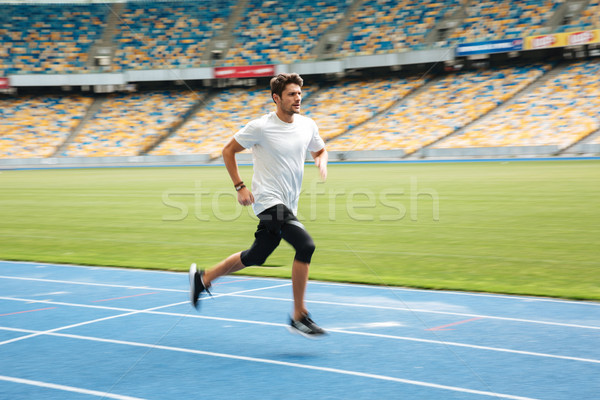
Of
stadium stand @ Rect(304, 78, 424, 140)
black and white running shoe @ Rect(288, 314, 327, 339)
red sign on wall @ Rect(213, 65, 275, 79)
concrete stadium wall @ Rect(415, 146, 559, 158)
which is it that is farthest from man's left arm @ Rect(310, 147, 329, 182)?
red sign on wall @ Rect(213, 65, 275, 79)

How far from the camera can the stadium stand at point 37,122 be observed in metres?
50.0

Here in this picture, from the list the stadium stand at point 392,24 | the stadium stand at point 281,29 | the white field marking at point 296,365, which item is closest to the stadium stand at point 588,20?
the stadium stand at point 392,24

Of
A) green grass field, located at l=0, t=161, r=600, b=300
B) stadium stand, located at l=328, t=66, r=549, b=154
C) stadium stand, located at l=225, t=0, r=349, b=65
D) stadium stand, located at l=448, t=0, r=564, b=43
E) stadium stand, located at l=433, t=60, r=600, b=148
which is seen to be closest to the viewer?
green grass field, located at l=0, t=161, r=600, b=300

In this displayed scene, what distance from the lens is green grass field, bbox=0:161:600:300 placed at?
8.11 meters

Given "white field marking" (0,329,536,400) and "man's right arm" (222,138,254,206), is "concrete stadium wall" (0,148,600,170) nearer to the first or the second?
"man's right arm" (222,138,254,206)

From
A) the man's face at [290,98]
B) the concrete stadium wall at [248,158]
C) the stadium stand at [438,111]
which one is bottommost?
the concrete stadium wall at [248,158]

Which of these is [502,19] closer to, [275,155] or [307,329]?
[275,155]

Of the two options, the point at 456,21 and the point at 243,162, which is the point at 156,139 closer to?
the point at 243,162

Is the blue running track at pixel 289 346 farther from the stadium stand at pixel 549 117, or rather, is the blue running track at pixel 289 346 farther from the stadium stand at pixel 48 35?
the stadium stand at pixel 48 35

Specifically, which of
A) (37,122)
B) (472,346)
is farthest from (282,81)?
(37,122)

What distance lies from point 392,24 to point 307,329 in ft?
164

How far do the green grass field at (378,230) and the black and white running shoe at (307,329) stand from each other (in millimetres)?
2389

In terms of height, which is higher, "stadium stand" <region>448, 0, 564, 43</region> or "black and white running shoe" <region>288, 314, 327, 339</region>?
"stadium stand" <region>448, 0, 564, 43</region>

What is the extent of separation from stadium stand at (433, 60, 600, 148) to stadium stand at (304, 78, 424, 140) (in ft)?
28.5
